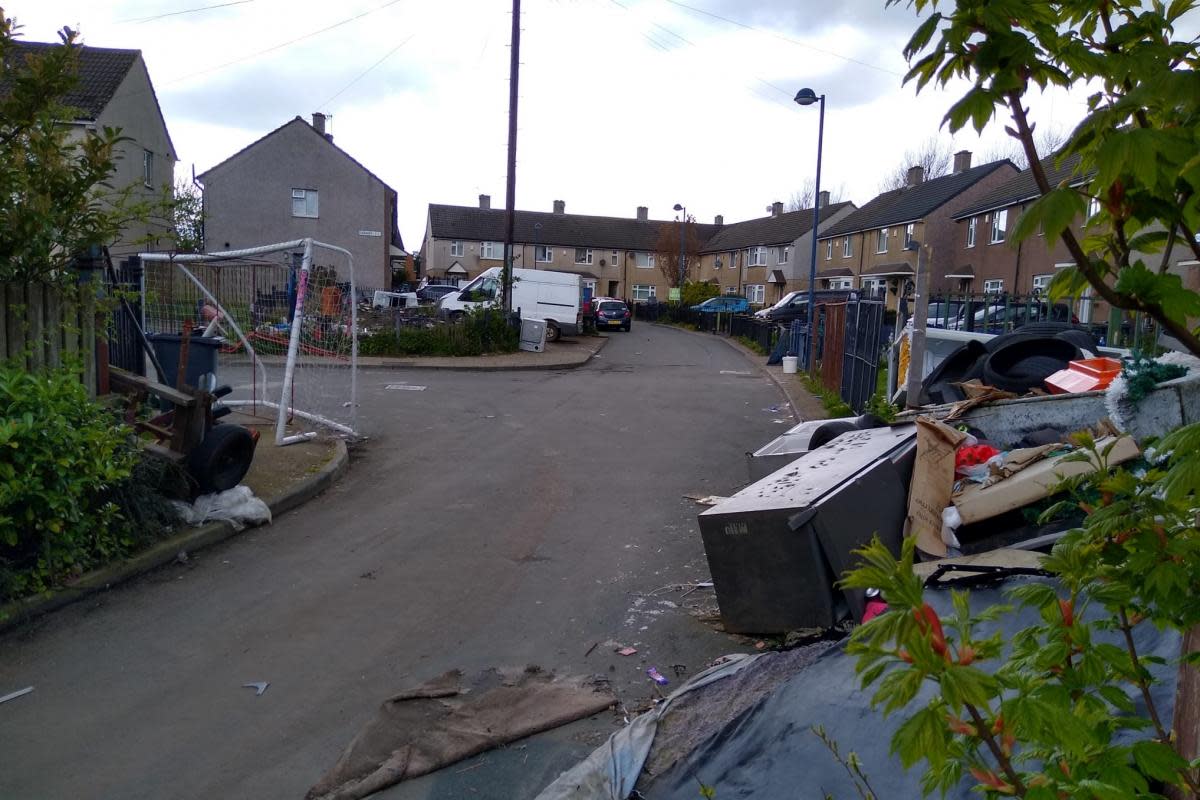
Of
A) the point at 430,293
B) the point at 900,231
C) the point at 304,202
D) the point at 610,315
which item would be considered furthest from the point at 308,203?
the point at 900,231

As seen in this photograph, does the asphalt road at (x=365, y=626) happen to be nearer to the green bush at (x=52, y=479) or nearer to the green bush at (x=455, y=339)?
the green bush at (x=52, y=479)

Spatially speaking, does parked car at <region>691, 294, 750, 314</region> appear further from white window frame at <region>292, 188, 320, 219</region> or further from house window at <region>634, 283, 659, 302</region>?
house window at <region>634, 283, 659, 302</region>

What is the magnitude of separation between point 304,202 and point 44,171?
133ft

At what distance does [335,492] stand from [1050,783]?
8425 millimetres

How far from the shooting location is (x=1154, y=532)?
5.33 ft

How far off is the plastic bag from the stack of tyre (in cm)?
644

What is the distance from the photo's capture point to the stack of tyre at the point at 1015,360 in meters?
8.34

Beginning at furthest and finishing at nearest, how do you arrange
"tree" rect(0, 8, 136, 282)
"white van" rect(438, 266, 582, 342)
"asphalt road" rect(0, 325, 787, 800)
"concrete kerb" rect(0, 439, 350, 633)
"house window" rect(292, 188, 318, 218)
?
"house window" rect(292, 188, 318, 218)
"white van" rect(438, 266, 582, 342)
"tree" rect(0, 8, 136, 282)
"concrete kerb" rect(0, 439, 350, 633)
"asphalt road" rect(0, 325, 787, 800)

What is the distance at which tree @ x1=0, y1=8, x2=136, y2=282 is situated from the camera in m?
6.13

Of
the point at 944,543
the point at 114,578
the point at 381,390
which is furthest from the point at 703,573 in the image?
the point at 381,390

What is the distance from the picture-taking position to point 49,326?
686 cm

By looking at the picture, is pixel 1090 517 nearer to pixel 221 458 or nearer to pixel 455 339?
pixel 221 458

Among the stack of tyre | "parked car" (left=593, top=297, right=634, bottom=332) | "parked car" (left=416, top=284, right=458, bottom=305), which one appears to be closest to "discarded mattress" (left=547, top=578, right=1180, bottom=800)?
the stack of tyre

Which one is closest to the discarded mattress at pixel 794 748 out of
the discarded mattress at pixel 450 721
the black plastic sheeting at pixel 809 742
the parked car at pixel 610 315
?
the black plastic sheeting at pixel 809 742
